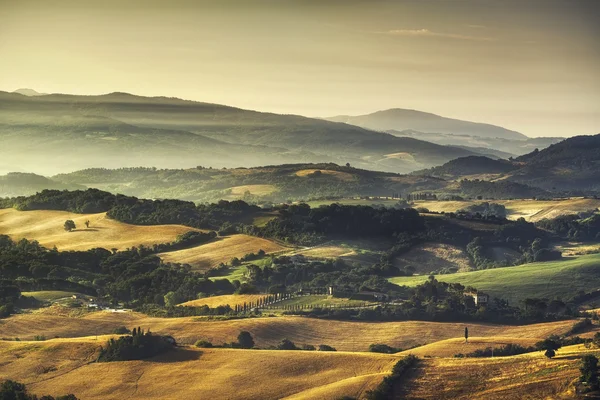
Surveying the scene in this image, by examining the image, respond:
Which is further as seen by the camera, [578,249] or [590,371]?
[578,249]

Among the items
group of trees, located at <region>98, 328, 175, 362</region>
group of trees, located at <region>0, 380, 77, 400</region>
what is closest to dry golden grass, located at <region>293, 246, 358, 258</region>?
group of trees, located at <region>98, 328, 175, 362</region>

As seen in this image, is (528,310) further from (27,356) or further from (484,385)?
(27,356)

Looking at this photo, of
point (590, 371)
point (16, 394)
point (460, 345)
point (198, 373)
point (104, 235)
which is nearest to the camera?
point (590, 371)

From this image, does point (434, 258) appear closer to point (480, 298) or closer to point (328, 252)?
point (328, 252)

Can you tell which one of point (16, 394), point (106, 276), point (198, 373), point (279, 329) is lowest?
point (16, 394)

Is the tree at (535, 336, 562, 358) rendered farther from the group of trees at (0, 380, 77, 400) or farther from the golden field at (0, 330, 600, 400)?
the group of trees at (0, 380, 77, 400)

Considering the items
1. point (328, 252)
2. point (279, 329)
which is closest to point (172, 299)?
point (279, 329)

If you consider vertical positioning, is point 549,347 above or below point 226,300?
above

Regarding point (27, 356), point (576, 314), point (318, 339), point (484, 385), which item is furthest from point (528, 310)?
point (27, 356)

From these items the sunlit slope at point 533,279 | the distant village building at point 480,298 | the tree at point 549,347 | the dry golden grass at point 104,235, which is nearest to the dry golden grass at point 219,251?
the dry golden grass at point 104,235
